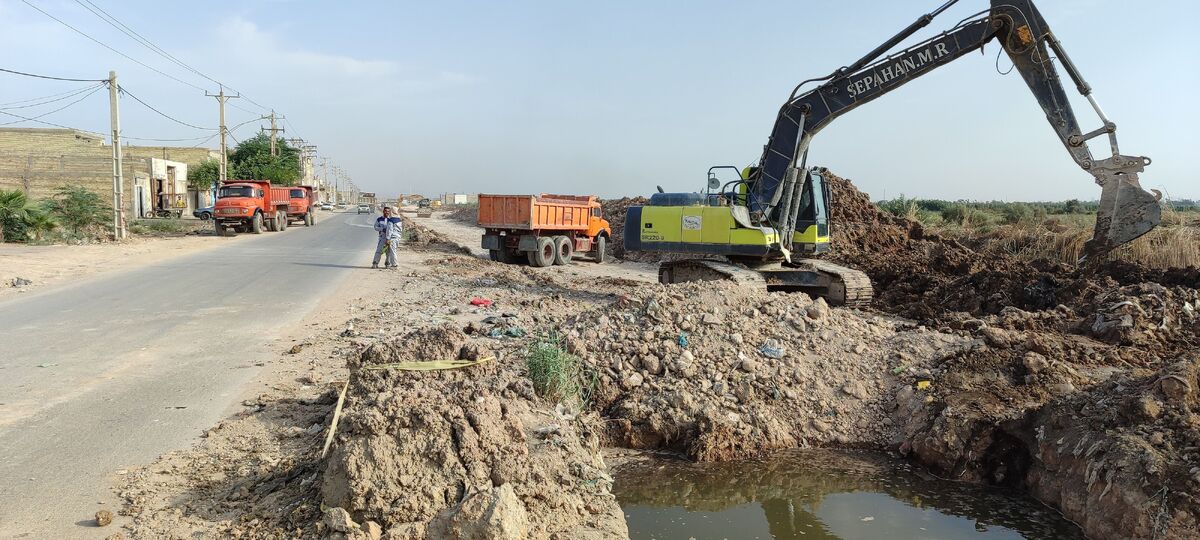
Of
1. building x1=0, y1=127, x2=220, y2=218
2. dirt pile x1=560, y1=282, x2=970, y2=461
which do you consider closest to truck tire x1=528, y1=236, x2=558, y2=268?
dirt pile x1=560, y1=282, x2=970, y2=461

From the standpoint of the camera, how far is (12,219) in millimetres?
21562

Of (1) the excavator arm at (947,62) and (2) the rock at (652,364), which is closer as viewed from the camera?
(2) the rock at (652,364)

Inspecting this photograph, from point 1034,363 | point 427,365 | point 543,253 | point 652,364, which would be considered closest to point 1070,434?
point 1034,363

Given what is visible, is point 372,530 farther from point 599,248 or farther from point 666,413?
point 599,248

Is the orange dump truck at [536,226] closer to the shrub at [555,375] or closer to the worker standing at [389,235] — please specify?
the worker standing at [389,235]

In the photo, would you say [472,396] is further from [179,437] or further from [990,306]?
[990,306]

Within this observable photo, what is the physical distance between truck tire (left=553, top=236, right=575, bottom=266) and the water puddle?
48.4ft

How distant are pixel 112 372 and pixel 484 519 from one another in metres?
5.28

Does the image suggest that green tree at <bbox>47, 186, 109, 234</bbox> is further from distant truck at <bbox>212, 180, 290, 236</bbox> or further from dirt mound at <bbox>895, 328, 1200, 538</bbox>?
dirt mound at <bbox>895, 328, 1200, 538</bbox>

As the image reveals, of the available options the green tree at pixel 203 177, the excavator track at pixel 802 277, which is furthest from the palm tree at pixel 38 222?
the green tree at pixel 203 177

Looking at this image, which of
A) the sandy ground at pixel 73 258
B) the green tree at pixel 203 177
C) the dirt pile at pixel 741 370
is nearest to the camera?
the dirt pile at pixel 741 370

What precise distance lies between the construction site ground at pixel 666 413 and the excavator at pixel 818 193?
153 cm

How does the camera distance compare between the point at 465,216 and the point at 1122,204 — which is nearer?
the point at 1122,204

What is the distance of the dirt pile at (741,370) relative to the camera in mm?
6789
